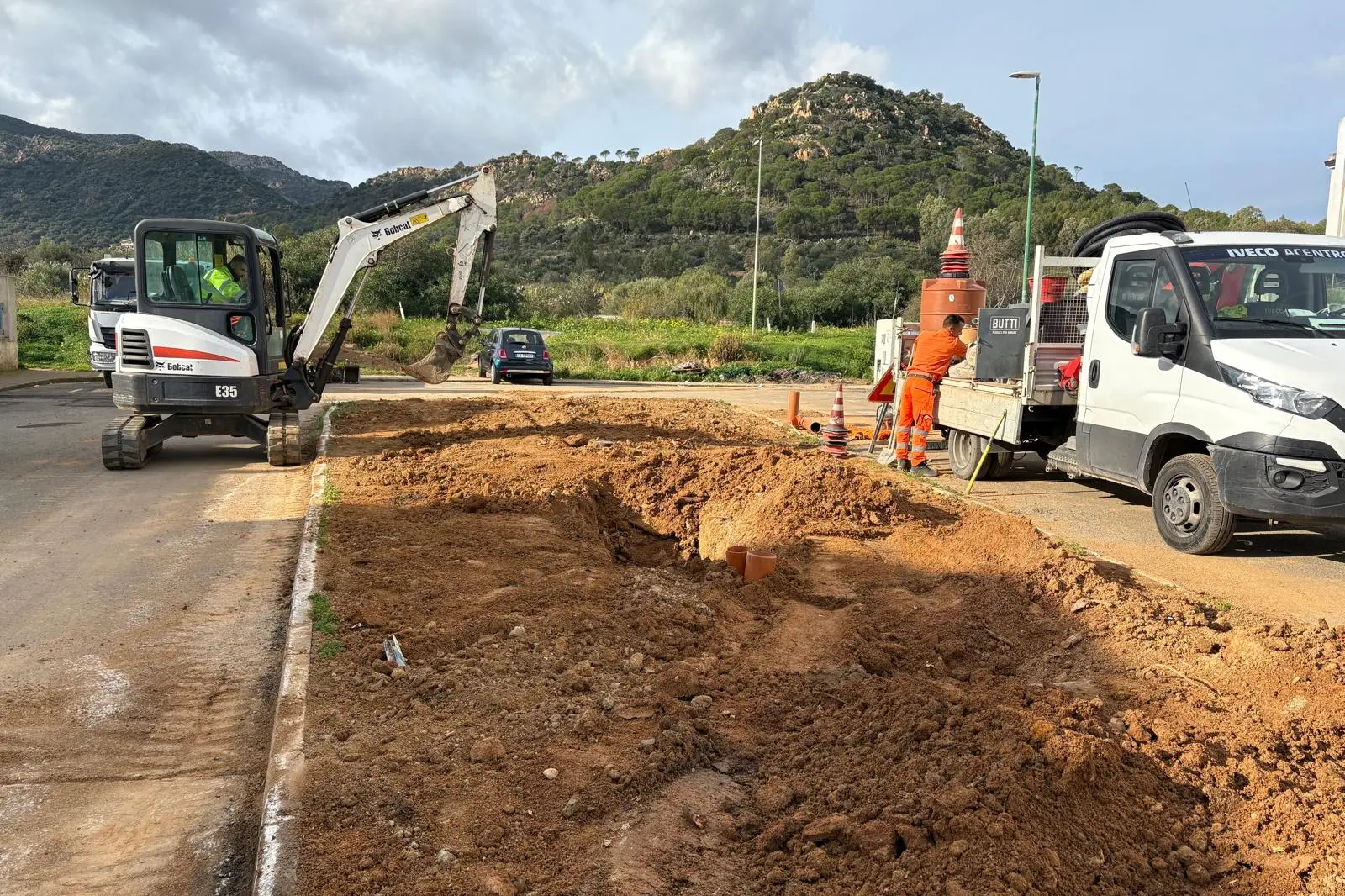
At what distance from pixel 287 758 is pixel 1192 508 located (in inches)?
259

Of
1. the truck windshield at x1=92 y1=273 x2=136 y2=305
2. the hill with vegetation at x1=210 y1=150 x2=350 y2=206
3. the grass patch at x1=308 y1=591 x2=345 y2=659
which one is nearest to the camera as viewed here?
the grass patch at x1=308 y1=591 x2=345 y2=659

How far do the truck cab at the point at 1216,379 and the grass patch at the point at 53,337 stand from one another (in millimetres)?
29637

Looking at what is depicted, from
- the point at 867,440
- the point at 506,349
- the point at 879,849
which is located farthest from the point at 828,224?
the point at 879,849

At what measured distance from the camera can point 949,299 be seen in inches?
508

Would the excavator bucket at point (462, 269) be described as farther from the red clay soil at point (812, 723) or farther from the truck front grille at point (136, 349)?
the red clay soil at point (812, 723)

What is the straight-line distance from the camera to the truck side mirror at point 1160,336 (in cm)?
740

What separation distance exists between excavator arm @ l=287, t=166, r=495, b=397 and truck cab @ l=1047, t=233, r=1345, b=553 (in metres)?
8.14

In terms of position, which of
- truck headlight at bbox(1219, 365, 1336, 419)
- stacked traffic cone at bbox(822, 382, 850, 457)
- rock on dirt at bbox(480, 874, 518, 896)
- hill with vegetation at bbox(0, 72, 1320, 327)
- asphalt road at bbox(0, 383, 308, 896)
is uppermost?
hill with vegetation at bbox(0, 72, 1320, 327)

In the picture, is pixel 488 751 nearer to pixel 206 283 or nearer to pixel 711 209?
pixel 206 283

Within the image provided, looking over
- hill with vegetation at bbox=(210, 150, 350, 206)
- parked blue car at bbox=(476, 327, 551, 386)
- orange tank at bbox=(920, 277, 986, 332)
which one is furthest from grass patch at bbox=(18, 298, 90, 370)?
hill with vegetation at bbox=(210, 150, 350, 206)

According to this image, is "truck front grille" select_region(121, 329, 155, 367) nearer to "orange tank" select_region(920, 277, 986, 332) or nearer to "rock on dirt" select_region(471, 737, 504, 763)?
"rock on dirt" select_region(471, 737, 504, 763)

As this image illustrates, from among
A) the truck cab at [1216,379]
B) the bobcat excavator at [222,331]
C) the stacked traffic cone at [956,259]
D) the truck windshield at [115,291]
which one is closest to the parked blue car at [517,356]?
the truck windshield at [115,291]

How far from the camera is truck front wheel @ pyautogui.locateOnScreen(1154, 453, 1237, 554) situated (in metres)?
Result: 7.05

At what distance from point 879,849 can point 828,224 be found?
8497cm
